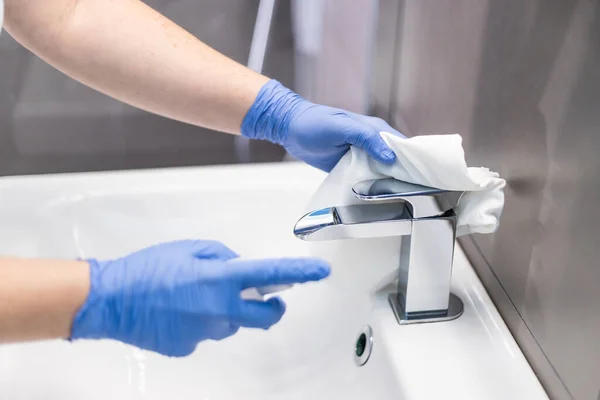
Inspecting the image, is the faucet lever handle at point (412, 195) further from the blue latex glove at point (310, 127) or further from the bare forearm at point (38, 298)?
the bare forearm at point (38, 298)

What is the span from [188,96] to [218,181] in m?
0.22

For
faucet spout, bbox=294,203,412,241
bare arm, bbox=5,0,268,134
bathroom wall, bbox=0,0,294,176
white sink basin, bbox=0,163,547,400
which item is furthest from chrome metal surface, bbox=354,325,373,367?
bathroom wall, bbox=0,0,294,176

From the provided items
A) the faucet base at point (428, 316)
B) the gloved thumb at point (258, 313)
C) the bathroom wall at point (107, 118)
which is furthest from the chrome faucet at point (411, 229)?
the bathroom wall at point (107, 118)

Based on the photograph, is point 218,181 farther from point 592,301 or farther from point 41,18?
point 592,301

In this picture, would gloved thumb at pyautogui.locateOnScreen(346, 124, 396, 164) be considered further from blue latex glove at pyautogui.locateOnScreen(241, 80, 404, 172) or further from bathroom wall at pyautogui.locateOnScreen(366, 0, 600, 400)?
bathroom wall at pyautogui.locateOnScreen(366, 0, 600, 400)

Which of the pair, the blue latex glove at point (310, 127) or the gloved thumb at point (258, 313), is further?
the blue latex glove at point (310, 127)

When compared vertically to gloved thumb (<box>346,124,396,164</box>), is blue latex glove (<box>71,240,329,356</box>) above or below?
below

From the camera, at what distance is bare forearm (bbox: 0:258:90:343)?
489 mm

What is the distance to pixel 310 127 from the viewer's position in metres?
0.71

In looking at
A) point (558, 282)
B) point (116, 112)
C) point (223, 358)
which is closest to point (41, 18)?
point (116, 112)

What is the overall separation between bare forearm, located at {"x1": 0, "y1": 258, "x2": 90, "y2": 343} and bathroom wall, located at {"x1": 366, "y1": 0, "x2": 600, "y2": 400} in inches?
15.3

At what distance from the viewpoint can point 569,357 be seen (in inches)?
22.5

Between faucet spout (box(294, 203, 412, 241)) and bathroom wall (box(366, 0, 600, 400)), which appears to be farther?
faucet spout (box(294, 203, 412, 241))

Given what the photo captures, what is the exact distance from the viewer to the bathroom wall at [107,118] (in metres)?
0.96
